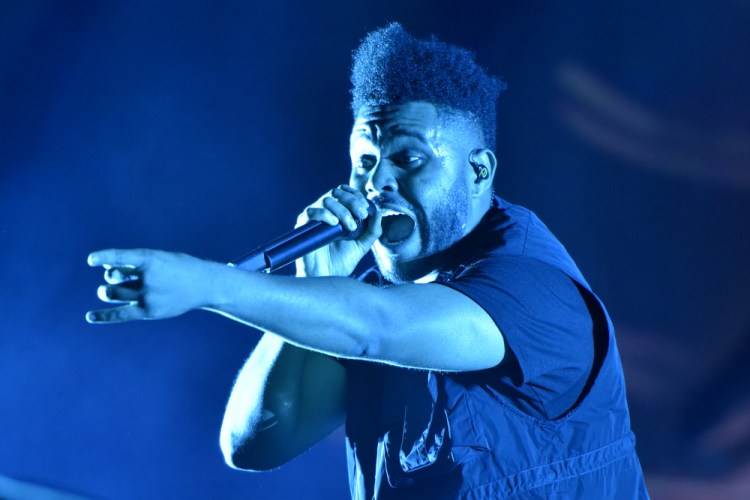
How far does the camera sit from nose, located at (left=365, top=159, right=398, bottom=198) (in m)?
1.71

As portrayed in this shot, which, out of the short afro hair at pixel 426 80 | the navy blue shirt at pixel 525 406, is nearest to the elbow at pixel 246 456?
the navy blue shirt at pixel 525 406

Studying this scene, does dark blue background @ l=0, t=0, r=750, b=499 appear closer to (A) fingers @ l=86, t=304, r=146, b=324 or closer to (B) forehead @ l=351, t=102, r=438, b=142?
(B) forehead @ l=351, t=102, r=438, b=142

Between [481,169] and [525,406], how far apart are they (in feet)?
1.99

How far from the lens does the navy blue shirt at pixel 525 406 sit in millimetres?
1330

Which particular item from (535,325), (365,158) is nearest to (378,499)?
(535,325)

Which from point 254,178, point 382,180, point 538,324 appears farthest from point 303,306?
point 254,178

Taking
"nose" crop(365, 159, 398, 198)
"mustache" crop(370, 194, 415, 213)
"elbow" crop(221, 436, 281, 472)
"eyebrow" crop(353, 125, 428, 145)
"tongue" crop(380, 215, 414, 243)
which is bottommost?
"elbow" crop(221, 436, 281, 472)

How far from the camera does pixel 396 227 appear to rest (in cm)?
176

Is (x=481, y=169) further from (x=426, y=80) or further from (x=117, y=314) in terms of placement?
(x=117, y=314)

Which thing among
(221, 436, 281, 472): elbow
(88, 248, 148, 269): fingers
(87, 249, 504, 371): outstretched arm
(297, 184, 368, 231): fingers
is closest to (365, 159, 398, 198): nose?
(297, 184, 368, 231): fingers

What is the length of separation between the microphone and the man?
0.03 m

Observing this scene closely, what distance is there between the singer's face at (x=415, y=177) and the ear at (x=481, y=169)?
25mm

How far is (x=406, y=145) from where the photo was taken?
5.68 ft

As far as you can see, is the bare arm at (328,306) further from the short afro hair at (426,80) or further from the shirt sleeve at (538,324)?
the short afro hair at (426,80)
